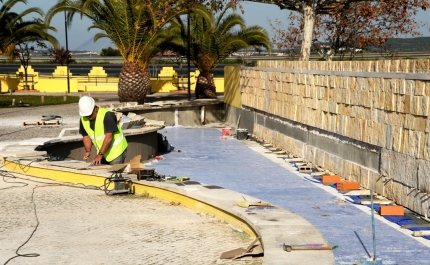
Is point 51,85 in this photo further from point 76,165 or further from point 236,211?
point 236,211

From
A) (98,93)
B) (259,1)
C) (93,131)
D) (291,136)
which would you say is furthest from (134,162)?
(98,93)

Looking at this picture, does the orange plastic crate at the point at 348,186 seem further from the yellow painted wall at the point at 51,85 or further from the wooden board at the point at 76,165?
the yellow painted wall at the point at 51,85

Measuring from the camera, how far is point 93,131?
42.4 feet

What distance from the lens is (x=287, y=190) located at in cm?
1462

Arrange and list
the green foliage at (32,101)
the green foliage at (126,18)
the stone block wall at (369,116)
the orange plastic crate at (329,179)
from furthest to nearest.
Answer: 1. the green foliage at (32,101)
2. the green foliage at (126,18)
3. the orange plastic crate at (329,179)
4. the stone block wall at (369,116)

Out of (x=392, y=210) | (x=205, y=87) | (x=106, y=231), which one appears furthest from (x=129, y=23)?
(x=106, y=231)

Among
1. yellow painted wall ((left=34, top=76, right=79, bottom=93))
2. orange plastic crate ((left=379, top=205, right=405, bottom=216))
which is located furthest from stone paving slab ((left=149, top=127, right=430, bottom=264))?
yellow painted wall ((left=34, top=76, right=79, bottom=93))

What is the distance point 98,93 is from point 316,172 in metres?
30.1

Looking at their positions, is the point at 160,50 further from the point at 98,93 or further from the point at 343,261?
the point at 343,261

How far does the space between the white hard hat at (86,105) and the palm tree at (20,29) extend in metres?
26.5

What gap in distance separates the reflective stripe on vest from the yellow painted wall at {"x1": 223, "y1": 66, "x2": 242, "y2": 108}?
568 inches

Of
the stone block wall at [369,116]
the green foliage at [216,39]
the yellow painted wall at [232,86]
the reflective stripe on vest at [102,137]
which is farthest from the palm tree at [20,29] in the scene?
the reflective stripe on vest at [102,137]

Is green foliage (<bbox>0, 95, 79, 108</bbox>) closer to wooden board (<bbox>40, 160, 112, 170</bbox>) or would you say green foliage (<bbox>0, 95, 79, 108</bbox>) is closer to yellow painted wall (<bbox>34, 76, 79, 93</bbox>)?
yellow painted wall (<bbox>34, 76, 79, 93</bbox>)

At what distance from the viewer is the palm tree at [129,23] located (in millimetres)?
30234
